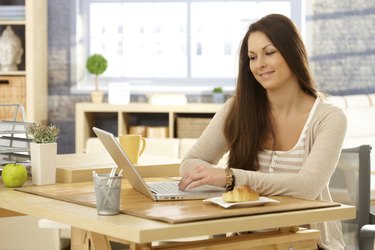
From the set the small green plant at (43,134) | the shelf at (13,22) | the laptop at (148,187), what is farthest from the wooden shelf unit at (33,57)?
the laptop at (148,187)

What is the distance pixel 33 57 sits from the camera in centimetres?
718

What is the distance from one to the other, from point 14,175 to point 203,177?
2.08 feet

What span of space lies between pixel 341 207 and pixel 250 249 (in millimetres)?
285

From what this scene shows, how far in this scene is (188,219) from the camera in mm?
1956

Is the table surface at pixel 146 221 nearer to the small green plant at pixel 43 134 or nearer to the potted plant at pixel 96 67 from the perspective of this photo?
the small green plant at pixel 43 134

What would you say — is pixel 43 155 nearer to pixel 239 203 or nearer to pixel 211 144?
pixel 211 144

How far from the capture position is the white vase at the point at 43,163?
270 centimetres

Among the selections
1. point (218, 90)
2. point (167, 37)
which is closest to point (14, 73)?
point (167, 37)

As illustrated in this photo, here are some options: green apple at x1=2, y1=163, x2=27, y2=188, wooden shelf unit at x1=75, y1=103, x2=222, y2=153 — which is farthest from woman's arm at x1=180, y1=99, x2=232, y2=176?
wooden shelf unit at x1=75, y1=103, x2=222, y2=153

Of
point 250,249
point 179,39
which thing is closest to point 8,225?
point 250,249

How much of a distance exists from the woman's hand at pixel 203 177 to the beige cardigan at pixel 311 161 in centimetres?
5

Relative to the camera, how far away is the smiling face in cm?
281

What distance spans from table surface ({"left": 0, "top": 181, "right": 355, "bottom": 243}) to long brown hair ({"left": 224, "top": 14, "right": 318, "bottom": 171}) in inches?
25.9

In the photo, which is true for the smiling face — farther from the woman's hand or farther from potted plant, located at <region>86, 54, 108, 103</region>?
potted plant, located at <region>86, 54, 108, 103</region>
